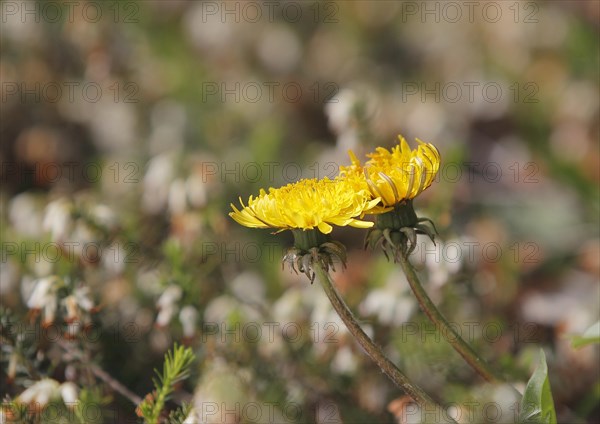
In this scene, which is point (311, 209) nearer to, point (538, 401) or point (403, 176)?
point (403, 176)

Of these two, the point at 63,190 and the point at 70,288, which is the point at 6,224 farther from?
the point at 70,288

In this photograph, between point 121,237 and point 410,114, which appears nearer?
point 121,237

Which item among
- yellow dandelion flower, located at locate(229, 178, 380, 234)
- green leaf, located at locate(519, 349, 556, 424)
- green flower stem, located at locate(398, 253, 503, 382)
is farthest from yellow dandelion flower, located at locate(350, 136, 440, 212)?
green leaf, located at locate(519, 349, 556, 424)

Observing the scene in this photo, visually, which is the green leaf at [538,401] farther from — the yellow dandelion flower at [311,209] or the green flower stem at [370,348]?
the yellow dandelion flower at [311,209]

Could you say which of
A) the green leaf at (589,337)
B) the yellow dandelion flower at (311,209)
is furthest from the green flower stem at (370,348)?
the green leaf at (589,337)

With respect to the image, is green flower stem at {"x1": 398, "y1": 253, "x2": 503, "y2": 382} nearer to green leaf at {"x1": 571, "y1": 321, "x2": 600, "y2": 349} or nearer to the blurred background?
the blurred background

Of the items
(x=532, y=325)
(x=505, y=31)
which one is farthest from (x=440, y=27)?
(x=532, y=325)
